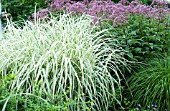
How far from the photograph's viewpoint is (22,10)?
18.3ft

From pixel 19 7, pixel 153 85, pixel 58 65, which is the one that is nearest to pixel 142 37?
pixel 153 85

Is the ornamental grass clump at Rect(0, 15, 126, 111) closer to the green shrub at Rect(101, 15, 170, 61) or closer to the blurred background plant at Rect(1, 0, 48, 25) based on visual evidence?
the green shrub at Rect(101, 15, 170, 61)

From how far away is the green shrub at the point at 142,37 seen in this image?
3051mm

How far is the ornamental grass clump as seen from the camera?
235 centimetres

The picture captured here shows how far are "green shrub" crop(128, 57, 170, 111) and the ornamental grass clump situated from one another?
0.32 meters

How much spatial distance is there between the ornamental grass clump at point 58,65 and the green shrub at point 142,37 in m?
0.43

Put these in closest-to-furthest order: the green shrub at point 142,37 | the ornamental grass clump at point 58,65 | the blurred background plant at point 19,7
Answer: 1. the ornamental grass clump at point 58,65
2. the green shrub at point 142,37
3. the blurred background plant at point 19,7

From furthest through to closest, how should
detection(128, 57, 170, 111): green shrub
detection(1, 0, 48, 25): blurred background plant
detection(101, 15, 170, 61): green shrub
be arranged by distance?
detection(1, 0, 48, 25): blurred background plant
detection(101, 15, 170, 61): green shrub
detection(128, 57, 170, 111): green shrub

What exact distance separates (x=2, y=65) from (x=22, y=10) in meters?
3.25

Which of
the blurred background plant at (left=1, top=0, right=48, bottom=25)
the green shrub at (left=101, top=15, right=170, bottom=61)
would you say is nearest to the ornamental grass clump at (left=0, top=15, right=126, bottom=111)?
the green shrub at (left=101, top=15, right=170, bottom=61)

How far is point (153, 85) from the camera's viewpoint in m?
2.76

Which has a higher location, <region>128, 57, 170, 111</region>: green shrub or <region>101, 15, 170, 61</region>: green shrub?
<region>101, 15, 170, 61</region>: green shrub

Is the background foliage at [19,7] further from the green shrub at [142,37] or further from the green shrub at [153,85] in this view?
the green shrub at [153,85]

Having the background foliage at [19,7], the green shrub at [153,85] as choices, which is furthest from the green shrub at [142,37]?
the background foliage at [19,7]
